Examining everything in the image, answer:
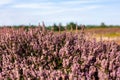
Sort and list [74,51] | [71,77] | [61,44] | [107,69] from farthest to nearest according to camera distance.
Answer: [61,44] → [74,51] → [107,69] → [71,77]

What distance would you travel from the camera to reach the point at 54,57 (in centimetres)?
560

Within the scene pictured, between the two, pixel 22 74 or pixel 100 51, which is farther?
pixel 100 51

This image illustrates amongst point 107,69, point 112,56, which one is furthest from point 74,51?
point 107,69

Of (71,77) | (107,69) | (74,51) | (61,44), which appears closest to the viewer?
(71,77)

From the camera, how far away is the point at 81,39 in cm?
671

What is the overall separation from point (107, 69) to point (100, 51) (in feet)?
3.84

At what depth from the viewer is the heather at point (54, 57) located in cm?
443

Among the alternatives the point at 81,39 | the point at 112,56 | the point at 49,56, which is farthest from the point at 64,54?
the point at 81,39

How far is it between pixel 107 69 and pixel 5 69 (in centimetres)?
130

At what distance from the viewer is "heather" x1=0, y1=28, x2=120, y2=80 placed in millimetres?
4434

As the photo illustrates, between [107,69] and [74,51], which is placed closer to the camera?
[107,69]

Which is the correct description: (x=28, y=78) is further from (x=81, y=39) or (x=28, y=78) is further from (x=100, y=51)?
(x=81, y=39)

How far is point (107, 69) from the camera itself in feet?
15.7

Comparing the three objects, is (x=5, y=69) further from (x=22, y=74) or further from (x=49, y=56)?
(x=49, y=56)
